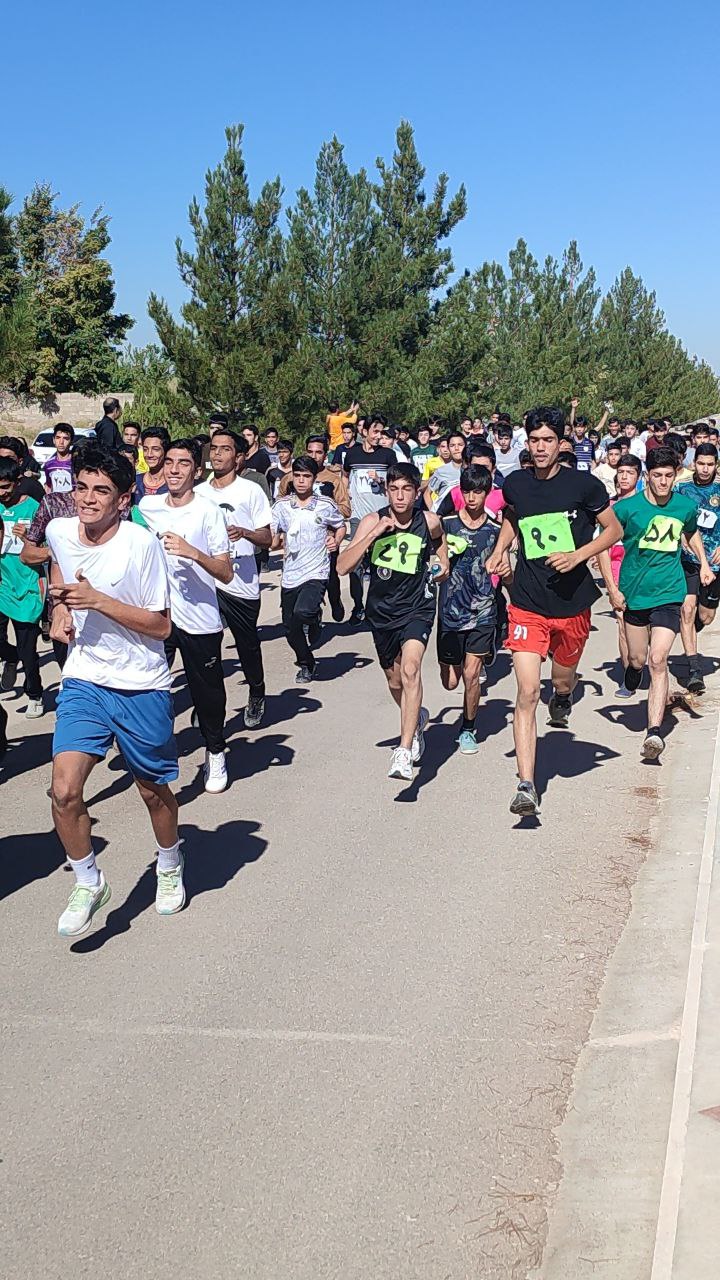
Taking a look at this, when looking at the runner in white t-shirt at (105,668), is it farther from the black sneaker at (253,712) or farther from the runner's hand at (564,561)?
the black sneaker at (253,712)

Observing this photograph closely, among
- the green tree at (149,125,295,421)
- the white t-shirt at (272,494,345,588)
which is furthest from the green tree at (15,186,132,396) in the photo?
the white t-shirt at (272,494,345,588)

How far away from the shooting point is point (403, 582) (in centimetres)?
754

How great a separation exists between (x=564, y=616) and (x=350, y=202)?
77.0 ft

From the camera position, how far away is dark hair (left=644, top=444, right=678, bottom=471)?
8.36 m

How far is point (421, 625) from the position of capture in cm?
745

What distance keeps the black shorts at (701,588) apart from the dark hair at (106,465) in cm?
561

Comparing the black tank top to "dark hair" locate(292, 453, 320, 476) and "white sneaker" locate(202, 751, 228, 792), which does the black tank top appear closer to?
"white sneaker" locate(202, 751, 228, 792)

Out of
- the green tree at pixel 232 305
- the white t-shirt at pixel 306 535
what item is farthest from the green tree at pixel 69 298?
the white t-shirt at pixel 306 535

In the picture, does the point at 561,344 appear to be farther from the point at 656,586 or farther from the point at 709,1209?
the point at 709,1209

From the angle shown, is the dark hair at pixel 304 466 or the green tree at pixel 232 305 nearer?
the dark hair at pixel 304 466

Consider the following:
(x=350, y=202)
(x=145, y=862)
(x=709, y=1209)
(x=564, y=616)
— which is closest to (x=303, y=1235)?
(x=709, y=1209)

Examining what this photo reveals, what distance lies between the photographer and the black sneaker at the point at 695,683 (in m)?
9.74

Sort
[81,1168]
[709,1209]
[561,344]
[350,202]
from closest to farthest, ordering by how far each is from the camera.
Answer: [709,1209]
[81,1168]
[350,202]
[561,344]

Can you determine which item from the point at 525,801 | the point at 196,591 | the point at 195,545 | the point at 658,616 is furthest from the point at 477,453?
the point at 525,801
